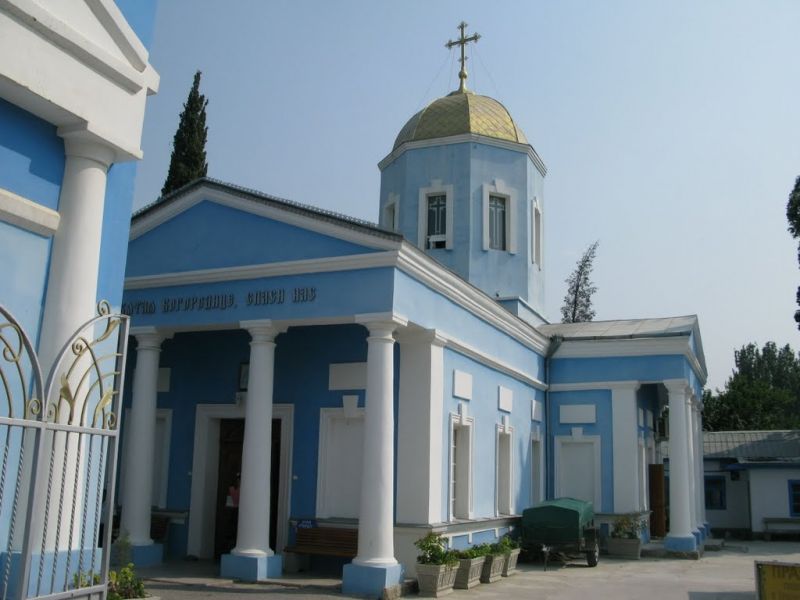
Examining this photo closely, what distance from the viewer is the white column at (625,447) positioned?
19.3m

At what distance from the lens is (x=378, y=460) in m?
12.0

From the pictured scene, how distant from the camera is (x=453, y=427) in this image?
14656 millimetres

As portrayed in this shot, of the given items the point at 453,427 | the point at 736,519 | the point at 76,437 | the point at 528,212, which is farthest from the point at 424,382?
the point at 736,519

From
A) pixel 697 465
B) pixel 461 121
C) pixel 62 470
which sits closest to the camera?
pixel 62 470

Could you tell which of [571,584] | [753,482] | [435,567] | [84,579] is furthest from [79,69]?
Result: [753,482]

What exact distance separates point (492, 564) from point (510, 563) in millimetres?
1113

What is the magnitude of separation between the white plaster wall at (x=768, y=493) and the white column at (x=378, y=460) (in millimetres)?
21981

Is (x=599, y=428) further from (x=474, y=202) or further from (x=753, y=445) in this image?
(x=753, y=445)

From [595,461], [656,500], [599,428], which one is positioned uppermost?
[599,428]

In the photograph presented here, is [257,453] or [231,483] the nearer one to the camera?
[257,453]

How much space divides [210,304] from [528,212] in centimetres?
1020

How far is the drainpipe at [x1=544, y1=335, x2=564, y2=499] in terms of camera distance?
20203 millimetres

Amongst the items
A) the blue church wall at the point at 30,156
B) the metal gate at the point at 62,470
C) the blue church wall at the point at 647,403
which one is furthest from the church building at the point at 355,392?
the blue church wall at the point at 30,156

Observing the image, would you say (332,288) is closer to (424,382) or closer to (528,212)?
(424,382)
